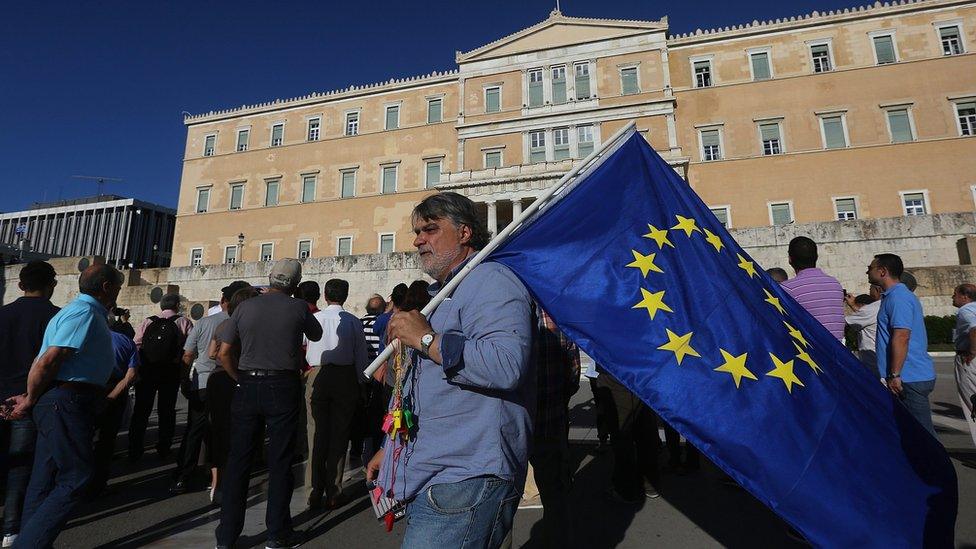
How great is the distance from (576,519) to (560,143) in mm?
26957

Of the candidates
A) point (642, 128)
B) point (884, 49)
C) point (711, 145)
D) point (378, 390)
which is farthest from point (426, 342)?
point (884, 49)

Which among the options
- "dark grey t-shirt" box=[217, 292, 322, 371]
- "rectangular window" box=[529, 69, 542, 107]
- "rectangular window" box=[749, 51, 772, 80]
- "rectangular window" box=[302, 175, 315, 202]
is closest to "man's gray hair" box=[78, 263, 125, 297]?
"dark grey t-shirt" box=[217, 292, 322, 371]

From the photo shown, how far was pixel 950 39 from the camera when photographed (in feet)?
82.2

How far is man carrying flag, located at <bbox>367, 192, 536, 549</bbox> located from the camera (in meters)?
1.51

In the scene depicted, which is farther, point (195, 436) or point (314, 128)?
point (314, 128)

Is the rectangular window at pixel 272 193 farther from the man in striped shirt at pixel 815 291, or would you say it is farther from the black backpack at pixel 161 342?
the man in striped shirt at pixel 815 291

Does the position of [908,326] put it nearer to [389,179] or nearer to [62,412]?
[62,412]

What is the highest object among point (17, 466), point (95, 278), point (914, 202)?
point (914, 202)

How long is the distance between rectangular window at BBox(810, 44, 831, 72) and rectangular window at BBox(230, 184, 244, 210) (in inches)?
1461

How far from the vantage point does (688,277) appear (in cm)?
A: 231

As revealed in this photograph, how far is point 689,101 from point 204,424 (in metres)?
29.6

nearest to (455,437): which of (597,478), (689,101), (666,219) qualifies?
(666,219)

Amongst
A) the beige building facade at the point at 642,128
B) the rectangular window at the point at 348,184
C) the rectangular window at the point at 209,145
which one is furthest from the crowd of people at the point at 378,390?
the rectangular window at the point at 209,145

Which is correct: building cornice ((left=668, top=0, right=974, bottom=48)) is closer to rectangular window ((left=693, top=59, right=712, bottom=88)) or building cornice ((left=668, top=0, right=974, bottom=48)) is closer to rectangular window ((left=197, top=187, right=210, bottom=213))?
rectangular window ((left=693, top=59, right=712, bottom=88))
